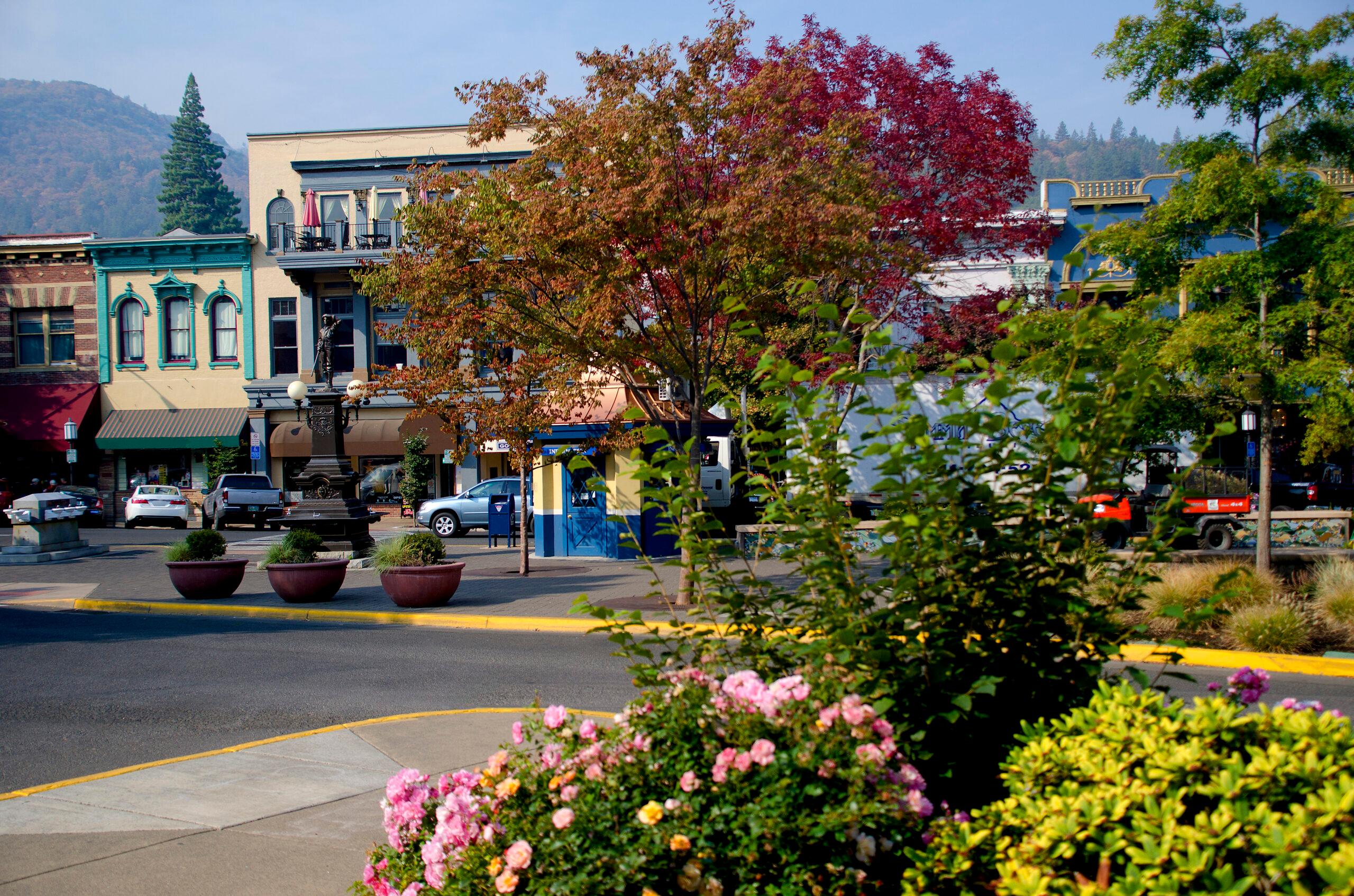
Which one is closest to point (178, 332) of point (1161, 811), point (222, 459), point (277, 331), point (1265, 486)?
point (277, 331)

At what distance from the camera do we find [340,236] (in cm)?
3850

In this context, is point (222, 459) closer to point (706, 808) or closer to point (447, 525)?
point (447, 525)

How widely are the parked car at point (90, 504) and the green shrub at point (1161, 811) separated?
39.0m

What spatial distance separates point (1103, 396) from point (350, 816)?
170 inches

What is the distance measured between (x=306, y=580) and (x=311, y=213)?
2668 cm

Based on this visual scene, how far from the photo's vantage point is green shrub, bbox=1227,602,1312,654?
9.98 meters

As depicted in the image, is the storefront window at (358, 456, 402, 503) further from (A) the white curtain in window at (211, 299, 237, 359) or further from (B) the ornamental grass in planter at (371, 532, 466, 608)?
(B) the ornamental grass in planter at (371, 532, 466, 608)

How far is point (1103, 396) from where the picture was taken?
12.5ft

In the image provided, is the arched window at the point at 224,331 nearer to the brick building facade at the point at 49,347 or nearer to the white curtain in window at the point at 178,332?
the white curtain in window at the point at 178,332

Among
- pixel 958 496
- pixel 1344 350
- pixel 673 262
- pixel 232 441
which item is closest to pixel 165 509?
pixel 232 441

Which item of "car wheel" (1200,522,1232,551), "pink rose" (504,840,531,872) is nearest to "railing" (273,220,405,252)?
"car wheel" (1200,522,1232,551)

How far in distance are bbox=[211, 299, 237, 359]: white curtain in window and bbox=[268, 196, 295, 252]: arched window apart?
3018 mm

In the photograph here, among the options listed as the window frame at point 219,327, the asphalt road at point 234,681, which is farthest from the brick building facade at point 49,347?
the asphalt road at point 234,681

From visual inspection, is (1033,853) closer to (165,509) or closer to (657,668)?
(657,668)
